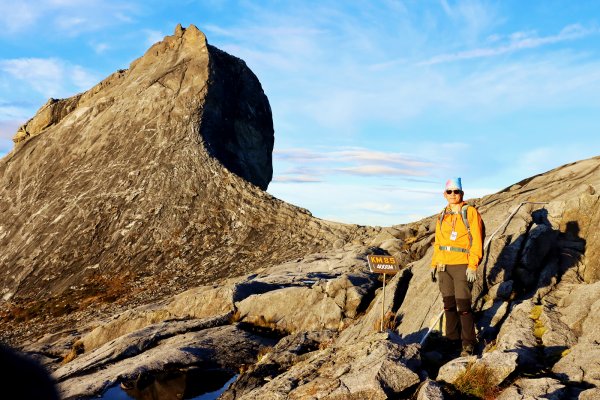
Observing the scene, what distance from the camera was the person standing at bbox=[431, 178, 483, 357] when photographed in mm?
11125

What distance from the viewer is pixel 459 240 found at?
1141 cm

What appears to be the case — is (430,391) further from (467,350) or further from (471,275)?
(471,275)

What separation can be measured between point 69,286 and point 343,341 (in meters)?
25.6

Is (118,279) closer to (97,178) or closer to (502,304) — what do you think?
(97,178)

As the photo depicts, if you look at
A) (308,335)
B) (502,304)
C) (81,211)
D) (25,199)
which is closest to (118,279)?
(81,211)

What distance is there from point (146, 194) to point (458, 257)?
33653mm

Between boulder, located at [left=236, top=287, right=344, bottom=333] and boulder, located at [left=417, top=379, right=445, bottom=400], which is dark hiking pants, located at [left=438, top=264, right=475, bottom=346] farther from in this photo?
boulder, located at [left=236, top=287, right=344, bottom=333]

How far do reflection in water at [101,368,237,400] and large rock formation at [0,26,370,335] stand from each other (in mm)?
15292

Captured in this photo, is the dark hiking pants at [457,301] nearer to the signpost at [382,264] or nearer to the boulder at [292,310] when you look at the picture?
the signpost at [382,264]

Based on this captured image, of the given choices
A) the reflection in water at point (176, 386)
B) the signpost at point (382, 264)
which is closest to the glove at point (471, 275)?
the signpost at point (382, 264)

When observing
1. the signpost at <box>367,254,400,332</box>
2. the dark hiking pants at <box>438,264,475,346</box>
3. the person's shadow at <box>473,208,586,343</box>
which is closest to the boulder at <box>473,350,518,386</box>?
the dark hiking pants at <box>438,264,475,346</box>

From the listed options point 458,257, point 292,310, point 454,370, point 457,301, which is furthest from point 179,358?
point 454,370

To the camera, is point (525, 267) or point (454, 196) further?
point (525, 267)

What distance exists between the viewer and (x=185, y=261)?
36.0 metres
